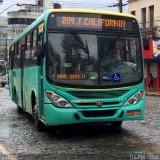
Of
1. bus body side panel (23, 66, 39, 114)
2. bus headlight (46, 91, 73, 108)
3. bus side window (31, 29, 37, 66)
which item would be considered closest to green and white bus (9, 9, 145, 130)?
bus headlight (46, 91, 73, 108)

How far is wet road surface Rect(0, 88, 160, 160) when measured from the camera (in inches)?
331

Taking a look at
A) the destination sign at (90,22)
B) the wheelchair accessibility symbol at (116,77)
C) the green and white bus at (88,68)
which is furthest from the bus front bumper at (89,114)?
the destination sign at (90,22)

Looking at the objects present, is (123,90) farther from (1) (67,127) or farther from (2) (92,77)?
(1) (67,127)

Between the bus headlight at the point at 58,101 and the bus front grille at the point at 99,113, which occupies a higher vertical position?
the bus headlight at the point at 58,101

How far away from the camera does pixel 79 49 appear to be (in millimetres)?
10234

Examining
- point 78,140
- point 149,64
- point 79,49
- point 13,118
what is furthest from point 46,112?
point 149,64

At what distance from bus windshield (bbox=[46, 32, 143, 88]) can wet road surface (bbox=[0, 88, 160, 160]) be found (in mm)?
1384

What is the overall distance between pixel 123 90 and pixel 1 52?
102581 mm

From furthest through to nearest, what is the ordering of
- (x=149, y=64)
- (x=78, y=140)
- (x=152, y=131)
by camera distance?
(x=149, y=64)
(x=152, y=131)
(x=78, y=140)

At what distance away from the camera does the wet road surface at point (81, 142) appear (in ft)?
27.6

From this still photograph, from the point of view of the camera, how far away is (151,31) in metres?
39.2

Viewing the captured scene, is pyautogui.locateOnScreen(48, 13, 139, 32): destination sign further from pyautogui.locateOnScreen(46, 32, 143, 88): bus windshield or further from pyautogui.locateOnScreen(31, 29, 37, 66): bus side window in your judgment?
pyautogui.locateOnScreen(31, 29, 37, 66): bus side window

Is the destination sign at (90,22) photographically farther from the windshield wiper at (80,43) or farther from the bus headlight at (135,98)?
the bus headlight at (135,98)

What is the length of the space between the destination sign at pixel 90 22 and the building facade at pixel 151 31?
25784 mm
